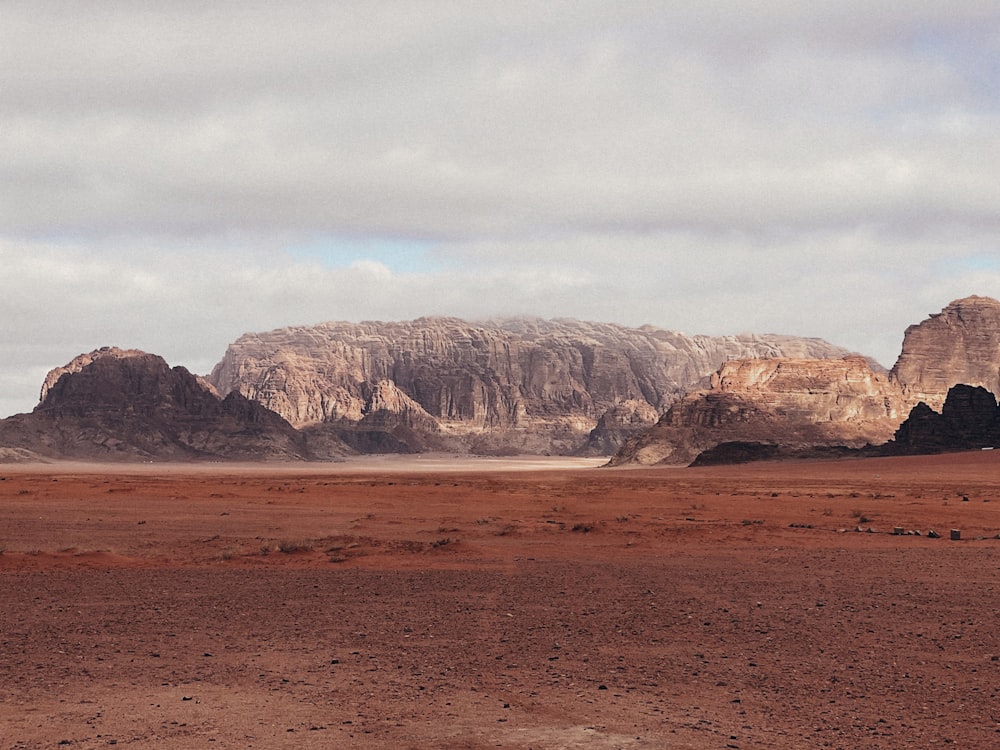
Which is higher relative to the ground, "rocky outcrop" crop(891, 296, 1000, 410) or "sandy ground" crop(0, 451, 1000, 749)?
"rocky outcrop" crop(891, 296, 1000, 410)

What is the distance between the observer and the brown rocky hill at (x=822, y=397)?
522 feet

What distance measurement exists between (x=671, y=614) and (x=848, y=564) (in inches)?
332

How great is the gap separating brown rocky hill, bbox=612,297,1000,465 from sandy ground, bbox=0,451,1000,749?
11837 centimetres

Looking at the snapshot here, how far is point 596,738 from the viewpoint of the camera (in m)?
9.72

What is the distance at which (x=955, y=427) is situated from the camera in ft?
446

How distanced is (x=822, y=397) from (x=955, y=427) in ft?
118

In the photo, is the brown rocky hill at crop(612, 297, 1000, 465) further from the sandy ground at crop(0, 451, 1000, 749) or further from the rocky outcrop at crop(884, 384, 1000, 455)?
the sandy ground at crop(0, 451, 1000, 749)

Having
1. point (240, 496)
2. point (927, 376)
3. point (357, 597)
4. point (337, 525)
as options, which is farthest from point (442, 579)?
point (927, 376)

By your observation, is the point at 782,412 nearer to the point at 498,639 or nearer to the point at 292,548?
the point at 292,548

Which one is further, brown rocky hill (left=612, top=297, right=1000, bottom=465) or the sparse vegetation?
brown rocky hill (left=612, top=297, right=1000, bottom=465)

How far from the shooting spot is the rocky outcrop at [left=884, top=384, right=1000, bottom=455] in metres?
131

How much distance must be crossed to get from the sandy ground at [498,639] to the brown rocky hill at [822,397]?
388 feet

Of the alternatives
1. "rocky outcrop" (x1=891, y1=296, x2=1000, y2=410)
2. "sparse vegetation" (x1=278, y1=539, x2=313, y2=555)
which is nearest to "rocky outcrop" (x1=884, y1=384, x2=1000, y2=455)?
"rocky outcrop" (x1=891, y1=296, x2=1000, y2=410)

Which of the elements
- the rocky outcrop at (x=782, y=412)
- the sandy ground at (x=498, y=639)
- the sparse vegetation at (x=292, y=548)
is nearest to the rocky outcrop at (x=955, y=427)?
the rocky outcrop at (x=782, y=412)
